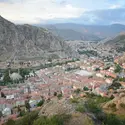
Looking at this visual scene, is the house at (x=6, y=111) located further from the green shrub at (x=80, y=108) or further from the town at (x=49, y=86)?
the green shrub at (x=80, y=108)

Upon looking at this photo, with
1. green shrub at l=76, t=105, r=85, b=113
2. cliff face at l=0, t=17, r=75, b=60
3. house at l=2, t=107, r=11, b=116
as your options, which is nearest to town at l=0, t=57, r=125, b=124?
house at l=2, t=107, r=11, b=116

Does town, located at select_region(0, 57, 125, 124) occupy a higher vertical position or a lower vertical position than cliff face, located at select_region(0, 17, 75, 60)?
lower

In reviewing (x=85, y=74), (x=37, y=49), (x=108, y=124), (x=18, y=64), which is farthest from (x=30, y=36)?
(x=108, y=124)

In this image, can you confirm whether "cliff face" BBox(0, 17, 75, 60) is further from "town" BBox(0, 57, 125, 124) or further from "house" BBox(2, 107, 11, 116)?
"house" BBox(2, 107, 11, 116)

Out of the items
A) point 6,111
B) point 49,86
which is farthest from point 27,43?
point 6,111

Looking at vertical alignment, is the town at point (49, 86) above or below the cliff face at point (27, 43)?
below

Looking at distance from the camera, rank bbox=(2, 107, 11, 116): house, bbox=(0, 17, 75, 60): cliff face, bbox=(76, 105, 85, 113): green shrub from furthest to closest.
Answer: bbox=(0, 17, 75, 60): cliff face < bbox=(2, 107, 11, 116): house < bbox=(76, 105, 85, 113): green shrub

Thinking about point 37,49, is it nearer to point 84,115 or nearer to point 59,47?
point 59,47

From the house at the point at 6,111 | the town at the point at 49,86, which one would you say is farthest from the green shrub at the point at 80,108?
the house at the point at 6,111
